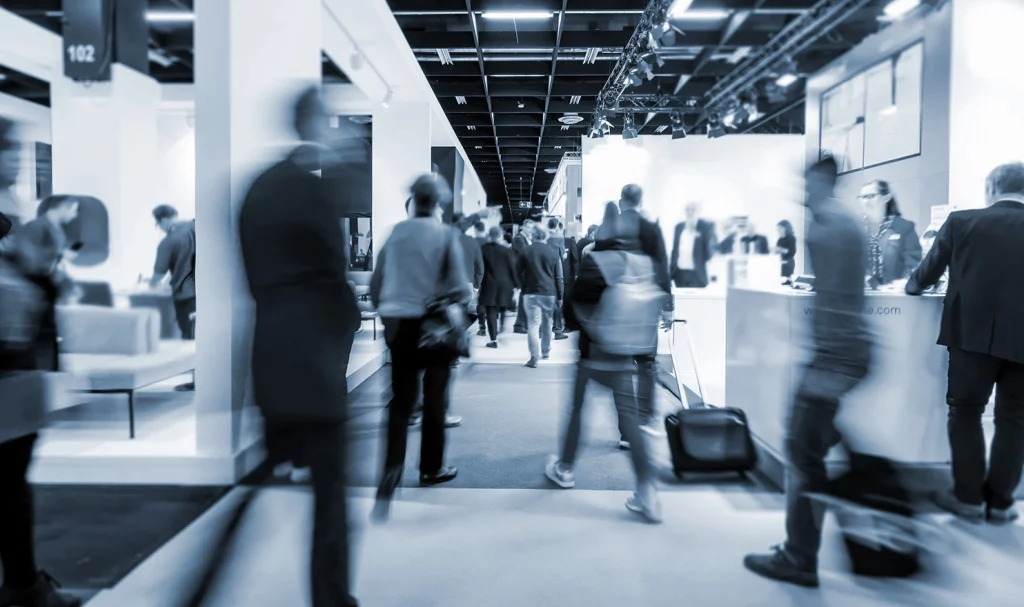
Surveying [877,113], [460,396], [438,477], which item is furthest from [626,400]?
[877,113]

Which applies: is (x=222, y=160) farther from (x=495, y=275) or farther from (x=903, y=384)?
(x=495, y=275)

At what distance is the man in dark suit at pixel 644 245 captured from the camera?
2.88 m

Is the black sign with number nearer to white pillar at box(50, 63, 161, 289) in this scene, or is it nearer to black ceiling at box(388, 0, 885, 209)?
black ceiling at box(388, 0, 885, 209)

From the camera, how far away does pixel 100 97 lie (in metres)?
7.88

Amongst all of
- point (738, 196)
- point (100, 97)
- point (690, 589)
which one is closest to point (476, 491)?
point (690, 589)

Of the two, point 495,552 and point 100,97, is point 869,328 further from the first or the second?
point 100,97

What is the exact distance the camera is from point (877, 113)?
8922 mm

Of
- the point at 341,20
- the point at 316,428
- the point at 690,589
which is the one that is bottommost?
the point at 690,589

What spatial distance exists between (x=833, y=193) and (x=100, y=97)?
27.5 feet

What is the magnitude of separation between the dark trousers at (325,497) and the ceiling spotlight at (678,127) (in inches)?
412

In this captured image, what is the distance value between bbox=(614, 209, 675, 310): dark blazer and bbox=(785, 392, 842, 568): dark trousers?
881 mm

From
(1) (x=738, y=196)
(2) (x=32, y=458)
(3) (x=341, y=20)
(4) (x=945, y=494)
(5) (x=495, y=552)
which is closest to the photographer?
(2) (x=32, y=458)

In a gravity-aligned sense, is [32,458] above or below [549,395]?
above

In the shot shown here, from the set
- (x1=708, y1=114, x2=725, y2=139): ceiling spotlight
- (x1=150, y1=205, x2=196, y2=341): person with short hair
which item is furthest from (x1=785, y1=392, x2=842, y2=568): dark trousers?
(x1=708, y1=114, x2=725, y2=139): ceiling spotlight
